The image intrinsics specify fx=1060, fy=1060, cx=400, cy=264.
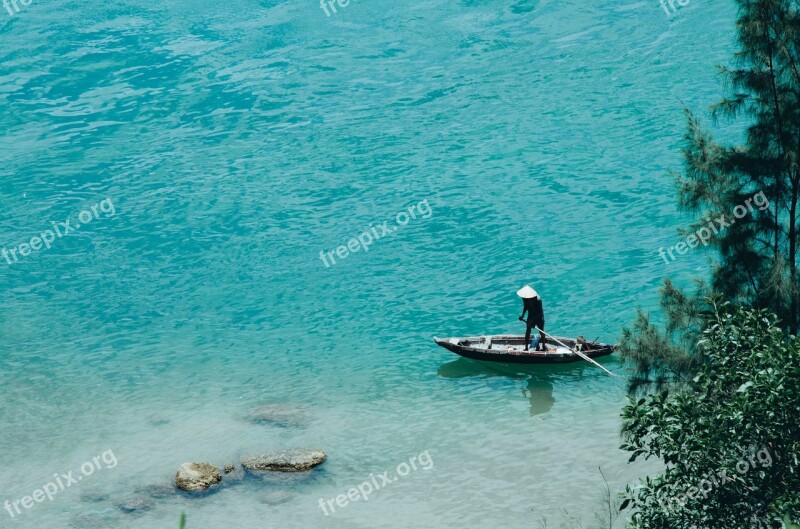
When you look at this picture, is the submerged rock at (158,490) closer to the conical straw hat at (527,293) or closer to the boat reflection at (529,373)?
the boat reflection at (529,373)

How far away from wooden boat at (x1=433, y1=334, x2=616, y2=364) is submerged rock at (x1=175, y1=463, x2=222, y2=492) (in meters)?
7.67

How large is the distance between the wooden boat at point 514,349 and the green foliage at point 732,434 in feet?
43.0

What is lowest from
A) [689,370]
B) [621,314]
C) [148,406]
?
[621,314]

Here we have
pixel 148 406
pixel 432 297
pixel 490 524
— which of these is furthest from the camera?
pixel 432 297

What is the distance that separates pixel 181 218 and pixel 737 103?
2839cm

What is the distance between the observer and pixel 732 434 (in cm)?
1374

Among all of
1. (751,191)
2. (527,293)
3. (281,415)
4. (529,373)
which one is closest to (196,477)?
(281,415)

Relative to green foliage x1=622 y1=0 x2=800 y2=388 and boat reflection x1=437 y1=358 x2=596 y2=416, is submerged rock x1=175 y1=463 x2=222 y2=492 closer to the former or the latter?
boat reflection x1=437 y1=358 x2=596 y2=416

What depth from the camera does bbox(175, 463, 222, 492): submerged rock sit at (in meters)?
23.7

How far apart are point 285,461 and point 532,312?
26.1 ft

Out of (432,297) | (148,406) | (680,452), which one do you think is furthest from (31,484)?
(680,452)

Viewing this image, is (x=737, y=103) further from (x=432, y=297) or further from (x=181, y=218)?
(x=181, y=218)

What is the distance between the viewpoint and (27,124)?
162 feet

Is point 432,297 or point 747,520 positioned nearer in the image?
point 747,520
